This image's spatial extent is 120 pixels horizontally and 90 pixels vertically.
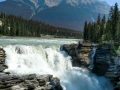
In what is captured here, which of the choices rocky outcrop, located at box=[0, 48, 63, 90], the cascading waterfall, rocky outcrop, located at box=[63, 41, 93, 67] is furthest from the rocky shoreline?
rocky outcrop, located at box=[0, 48, 63, 90]

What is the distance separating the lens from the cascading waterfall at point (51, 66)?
49812mm

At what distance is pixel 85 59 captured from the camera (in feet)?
207

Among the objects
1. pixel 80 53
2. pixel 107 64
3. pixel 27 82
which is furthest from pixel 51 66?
pixel 27 82

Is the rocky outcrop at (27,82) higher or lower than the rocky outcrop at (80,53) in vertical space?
lower

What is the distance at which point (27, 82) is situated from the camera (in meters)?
36.5

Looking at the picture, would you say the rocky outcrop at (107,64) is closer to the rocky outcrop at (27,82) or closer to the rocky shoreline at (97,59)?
the rocky shoreline at (97,59)

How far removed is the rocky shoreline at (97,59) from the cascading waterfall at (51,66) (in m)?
1.93

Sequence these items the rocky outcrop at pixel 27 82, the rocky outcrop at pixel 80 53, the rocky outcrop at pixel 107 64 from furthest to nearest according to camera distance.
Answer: the rocky outcrop at pixel 80 53 < the rocky outcrop at pixel 107 64 < the rocky outcrop at pixel 27 82

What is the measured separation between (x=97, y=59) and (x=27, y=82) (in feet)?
95.7

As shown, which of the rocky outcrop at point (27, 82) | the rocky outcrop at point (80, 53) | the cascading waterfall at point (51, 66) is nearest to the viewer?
the rocky outcrop at point (27, 82)

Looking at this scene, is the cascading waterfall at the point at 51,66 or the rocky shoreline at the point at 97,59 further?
the rocky shoreline at the point at 97,59

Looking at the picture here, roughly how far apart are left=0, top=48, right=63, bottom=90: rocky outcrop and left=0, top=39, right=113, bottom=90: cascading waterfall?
6582 mm

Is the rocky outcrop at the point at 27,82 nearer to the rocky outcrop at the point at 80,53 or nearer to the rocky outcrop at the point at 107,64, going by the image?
the rocky outcrop at the point at 107,64

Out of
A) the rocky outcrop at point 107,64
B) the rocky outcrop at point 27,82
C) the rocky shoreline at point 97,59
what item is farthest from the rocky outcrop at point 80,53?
the rocky outcrop at point 27,82
